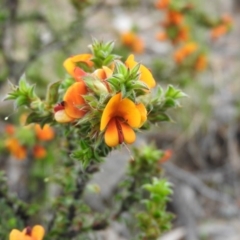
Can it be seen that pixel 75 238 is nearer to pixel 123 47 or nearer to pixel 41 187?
pixel 41 187

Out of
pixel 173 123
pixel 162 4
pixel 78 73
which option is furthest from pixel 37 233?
pixel 173 123

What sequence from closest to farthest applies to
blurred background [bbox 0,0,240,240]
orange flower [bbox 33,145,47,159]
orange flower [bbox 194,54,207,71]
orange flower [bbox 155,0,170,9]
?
orange flower [bbox 33,145,47,159]
blurred background [bbox 0,0,240,240]
orange flower [bbox 155,0,170,9]
orange flower [bbox 194,54,207,71]

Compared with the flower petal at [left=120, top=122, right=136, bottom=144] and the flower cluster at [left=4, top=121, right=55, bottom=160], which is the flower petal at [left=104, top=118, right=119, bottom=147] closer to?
the flower petal at [left=120, top=122, right=136, bottom=144]

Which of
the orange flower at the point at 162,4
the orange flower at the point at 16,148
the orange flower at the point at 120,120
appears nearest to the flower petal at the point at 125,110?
the orange flower at the point at 120,120

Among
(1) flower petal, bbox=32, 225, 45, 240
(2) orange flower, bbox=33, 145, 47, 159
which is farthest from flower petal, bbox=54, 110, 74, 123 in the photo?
(2) orange flower, bbox=33, 145, 47, 159

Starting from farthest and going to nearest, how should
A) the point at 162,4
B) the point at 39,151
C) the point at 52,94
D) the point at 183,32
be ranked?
the point at 183,32
the point at 162,4
the point at 39,151
the point at 52,94

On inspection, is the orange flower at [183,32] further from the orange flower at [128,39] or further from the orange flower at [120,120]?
the orange flower at [120,120]

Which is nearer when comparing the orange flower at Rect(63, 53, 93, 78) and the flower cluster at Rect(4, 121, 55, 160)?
the orange flower at Rect(63, 53, 93, 78)

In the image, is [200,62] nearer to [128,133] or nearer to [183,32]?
[183,32]
